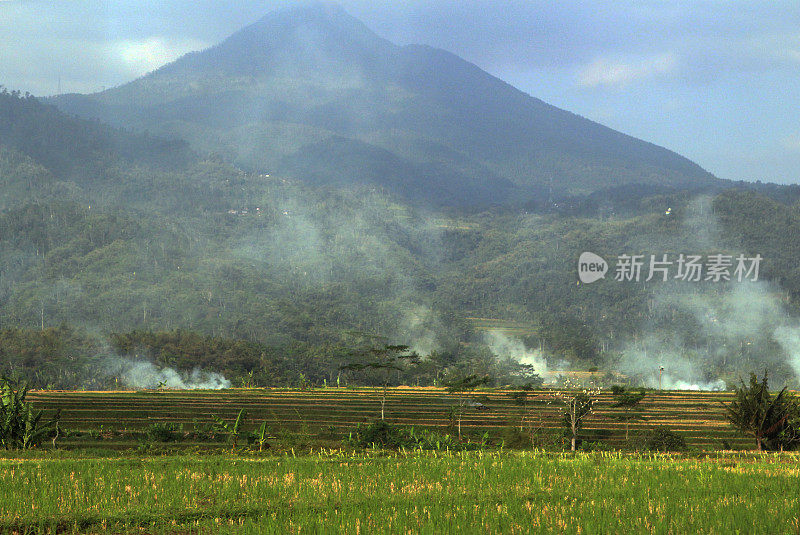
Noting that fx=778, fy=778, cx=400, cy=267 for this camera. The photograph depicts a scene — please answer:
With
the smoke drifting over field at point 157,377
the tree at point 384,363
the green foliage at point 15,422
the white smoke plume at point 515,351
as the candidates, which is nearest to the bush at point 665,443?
the tree at point 384,363

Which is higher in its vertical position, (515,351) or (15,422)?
(15,422)

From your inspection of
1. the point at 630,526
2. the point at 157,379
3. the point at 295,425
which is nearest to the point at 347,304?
the point at 157,379

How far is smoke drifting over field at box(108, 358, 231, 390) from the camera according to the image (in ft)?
345

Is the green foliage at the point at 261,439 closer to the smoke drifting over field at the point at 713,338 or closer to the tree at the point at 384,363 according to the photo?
the tree at the point at 384,363

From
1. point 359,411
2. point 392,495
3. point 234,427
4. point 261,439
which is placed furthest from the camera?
point 359,411

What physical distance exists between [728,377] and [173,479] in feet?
429

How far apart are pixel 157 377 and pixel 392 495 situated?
96014 mm

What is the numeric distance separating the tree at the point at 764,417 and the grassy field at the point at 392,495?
263 inches

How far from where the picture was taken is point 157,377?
107438mm

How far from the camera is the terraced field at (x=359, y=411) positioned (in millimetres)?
56344

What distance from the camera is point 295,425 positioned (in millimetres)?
57750

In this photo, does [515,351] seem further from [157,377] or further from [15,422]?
[15,422]

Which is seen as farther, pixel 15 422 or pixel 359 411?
pixel 359 411

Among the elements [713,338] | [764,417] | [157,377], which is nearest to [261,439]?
[764,417]
